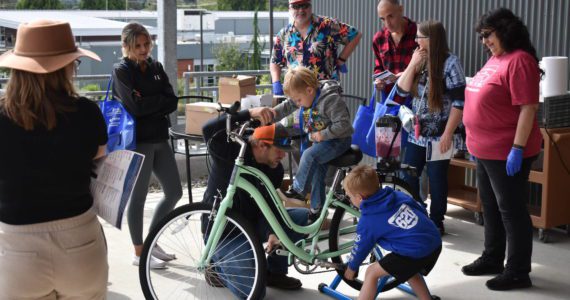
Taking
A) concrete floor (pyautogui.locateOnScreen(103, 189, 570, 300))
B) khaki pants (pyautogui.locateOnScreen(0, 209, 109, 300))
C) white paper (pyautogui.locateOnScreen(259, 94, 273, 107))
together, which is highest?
white paper (pyautogui.locateOnScreen(259, 94, 273, 107))

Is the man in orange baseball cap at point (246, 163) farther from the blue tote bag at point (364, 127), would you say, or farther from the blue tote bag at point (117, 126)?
the blue tote bag at point (364, 127)

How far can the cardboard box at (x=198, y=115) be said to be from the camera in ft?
17.8

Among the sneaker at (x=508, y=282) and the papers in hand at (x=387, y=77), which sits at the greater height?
the papers in hand at (x=387, y=77)

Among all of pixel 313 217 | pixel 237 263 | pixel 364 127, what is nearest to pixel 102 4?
pixel 364 127

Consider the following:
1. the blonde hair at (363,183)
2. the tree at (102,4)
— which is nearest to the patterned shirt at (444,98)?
the blonde hair at (363,183)

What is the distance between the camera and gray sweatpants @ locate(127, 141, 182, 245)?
4.68m

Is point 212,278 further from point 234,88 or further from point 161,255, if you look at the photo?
point 234,88

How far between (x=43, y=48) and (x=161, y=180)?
2.42m

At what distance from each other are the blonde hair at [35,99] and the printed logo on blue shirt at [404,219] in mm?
1771

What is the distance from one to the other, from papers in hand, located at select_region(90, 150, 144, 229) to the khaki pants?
16cm

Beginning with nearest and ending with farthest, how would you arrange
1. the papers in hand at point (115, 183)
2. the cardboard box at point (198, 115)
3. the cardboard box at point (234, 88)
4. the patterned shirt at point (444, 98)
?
the papers in hand at point (115, 183) < the patterned shirt at point (444, 98) < the cardboard box at point (198, 115) < the cardboard box at point (234, 88)

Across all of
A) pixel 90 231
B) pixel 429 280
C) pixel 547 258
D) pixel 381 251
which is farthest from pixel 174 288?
pixel 547 258

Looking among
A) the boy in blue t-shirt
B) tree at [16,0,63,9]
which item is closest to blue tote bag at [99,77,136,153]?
the boy in blue t-shirt

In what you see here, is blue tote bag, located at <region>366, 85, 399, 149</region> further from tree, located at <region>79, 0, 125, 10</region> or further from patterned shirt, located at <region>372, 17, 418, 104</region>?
tree, located at <region>79, 0, 125, 10</region>
